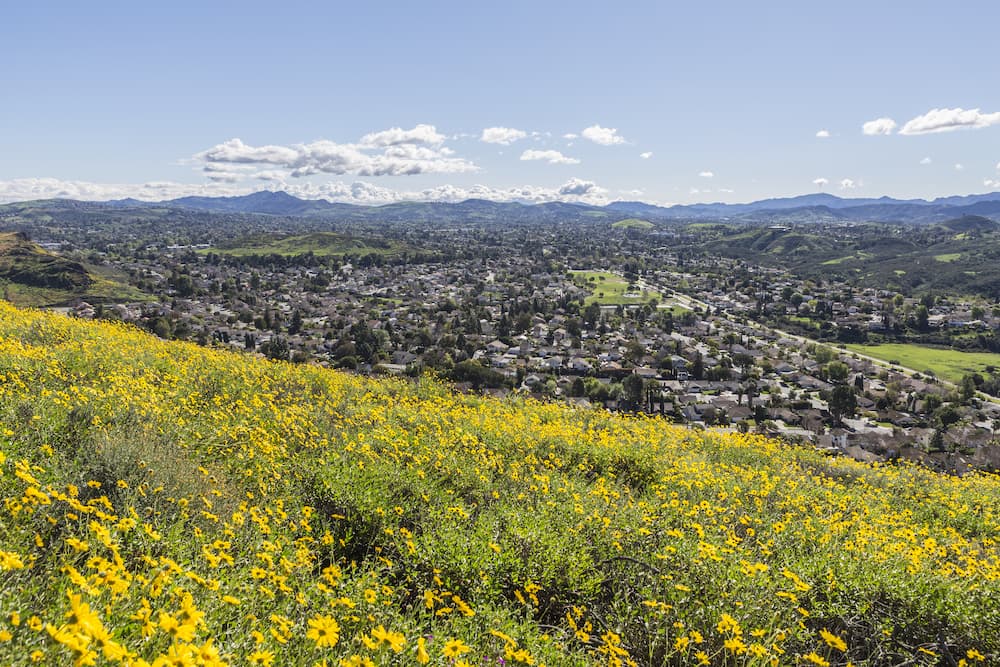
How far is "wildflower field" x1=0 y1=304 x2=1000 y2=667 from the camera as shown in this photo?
115 inches

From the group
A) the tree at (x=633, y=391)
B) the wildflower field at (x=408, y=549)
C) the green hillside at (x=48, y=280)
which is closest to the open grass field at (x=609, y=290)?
the tree at (x=633, y=391)

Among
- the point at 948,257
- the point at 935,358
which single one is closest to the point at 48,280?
the point at 935,358

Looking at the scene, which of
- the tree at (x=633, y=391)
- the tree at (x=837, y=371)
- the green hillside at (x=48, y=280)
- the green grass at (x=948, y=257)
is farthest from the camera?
the green grass at (x=948, y=257)

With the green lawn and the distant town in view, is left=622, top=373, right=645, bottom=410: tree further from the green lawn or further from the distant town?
the green lawn

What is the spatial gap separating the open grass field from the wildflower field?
396 ft

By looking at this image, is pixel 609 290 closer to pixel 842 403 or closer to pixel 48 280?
pixel 842 403

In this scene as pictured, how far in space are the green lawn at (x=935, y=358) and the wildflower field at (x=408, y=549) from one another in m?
97.5

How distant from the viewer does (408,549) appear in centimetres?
473

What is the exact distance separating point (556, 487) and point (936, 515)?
7.69 metres

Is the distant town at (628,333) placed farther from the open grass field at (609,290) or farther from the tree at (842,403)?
the open grass field at (609,290)

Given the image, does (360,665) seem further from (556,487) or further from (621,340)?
(621,340)

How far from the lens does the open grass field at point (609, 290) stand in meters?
132

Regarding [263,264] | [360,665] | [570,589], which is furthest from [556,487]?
[263,264]

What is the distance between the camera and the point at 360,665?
2613mm
